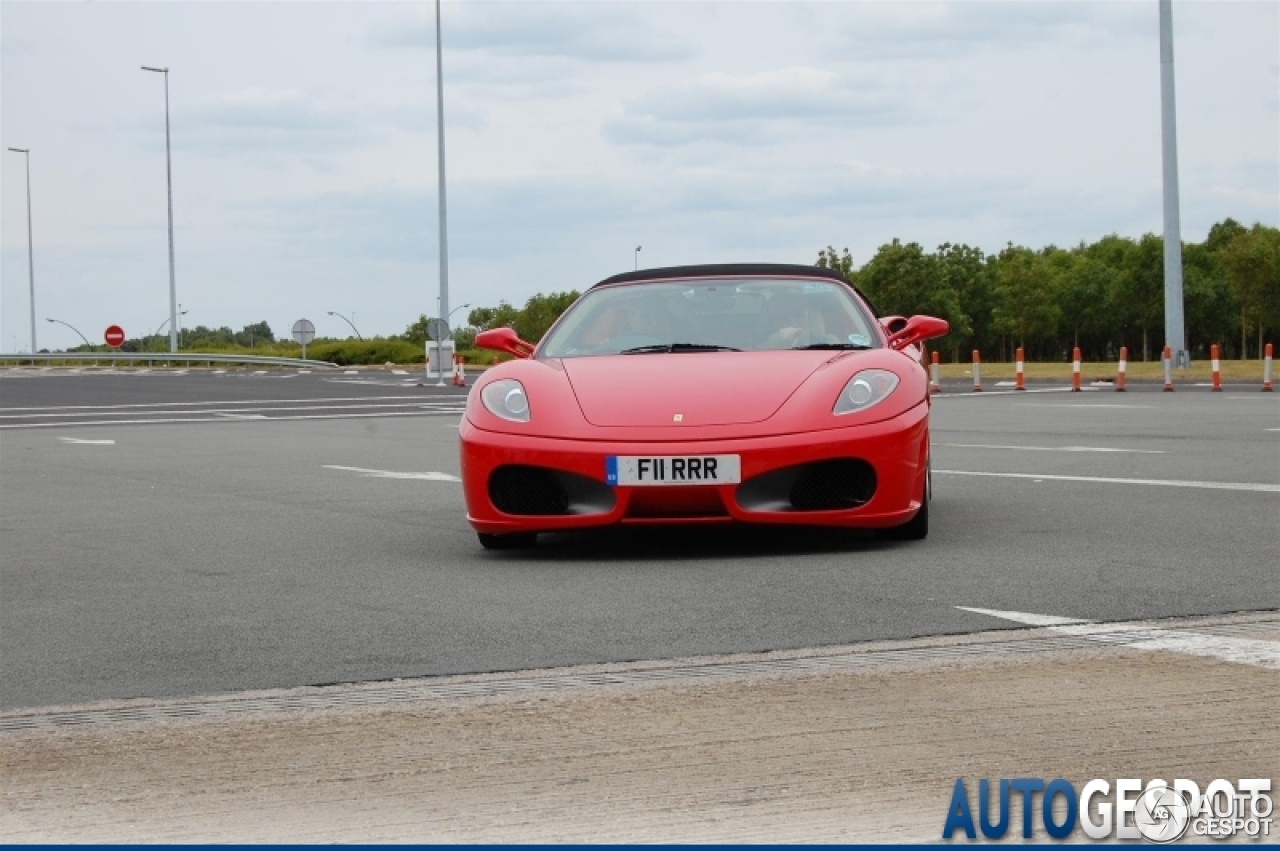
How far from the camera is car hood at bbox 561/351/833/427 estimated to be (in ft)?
24.8

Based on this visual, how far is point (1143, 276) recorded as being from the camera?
11969 cm

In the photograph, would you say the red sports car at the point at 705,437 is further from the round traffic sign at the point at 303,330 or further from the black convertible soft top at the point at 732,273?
the round traffic sign at the point at 303,330

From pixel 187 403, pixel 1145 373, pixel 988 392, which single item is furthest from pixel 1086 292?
pixel 187 403

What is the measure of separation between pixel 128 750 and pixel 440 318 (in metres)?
39.7

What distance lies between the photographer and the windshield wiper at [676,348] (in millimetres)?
8469

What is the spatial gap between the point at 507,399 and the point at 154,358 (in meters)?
62.8

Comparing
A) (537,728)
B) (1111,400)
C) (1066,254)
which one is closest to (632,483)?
(537,728)

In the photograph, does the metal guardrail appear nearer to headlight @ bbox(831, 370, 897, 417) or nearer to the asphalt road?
the asphalt road

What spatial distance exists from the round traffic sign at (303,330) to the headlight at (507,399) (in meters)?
53.3

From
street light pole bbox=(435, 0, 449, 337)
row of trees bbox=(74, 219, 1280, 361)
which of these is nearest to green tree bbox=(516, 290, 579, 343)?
row of trees bbox=(74, 219, 1280, 361)

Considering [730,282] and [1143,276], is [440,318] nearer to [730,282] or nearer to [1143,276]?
[730,282]

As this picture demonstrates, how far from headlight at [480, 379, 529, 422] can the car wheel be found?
52cm

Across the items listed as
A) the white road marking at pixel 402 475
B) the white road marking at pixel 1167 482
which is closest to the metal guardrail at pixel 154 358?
the white road marking at pixel 402 475

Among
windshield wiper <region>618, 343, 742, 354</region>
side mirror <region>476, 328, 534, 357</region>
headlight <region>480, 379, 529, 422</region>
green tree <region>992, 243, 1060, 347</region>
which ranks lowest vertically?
headlight <region>480, 379, 529, 422</region>
